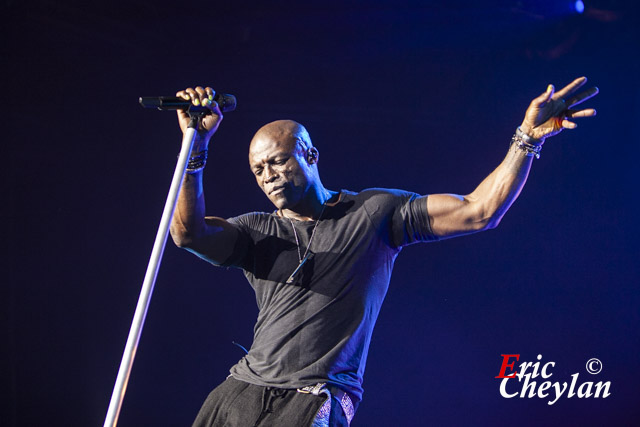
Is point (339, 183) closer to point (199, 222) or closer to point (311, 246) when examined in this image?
point (311, 246)

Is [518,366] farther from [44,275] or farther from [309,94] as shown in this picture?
[44,275]

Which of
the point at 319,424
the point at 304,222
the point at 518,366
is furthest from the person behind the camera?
the point at 518,366

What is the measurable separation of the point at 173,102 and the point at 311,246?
769 mm

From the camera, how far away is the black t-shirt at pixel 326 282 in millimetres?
2027

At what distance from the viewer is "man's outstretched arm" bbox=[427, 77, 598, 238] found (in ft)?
6.17

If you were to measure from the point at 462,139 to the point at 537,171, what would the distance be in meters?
0.54

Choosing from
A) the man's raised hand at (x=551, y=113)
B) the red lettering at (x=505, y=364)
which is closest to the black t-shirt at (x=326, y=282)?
the man's raised hand at (x=551, y=113)

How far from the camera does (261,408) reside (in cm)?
198

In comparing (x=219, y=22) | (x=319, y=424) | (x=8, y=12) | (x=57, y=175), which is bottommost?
(x=319, y=424)

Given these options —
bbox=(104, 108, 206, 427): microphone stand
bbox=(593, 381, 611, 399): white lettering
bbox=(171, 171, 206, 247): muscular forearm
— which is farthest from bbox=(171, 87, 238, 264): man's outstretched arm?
bbox=(593, 381, 611, 399): white lettering

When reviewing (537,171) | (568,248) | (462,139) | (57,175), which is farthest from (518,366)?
(57,175)

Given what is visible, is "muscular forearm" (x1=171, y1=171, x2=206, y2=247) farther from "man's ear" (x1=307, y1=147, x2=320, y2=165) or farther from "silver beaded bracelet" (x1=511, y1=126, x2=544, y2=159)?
"silver beaded bracelet" (x1=511, y1=126, x2=544, y2=159)

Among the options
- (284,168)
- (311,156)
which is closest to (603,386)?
(311,156)

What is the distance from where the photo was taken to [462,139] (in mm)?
3861
